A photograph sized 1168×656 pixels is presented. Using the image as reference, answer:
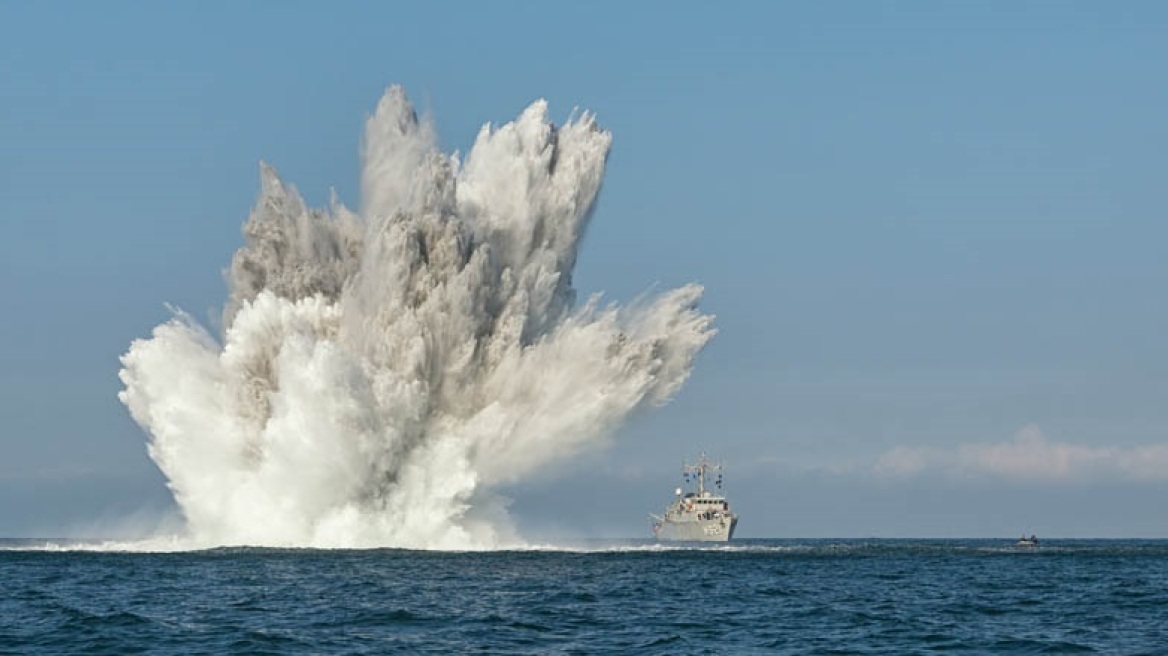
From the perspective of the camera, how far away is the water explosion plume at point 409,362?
10250 cm

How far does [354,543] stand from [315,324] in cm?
1445

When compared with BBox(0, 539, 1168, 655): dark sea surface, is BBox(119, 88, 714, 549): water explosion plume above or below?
above

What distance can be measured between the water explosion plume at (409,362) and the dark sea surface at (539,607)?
6.22 meters

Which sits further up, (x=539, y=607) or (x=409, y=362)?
(x=409, y=362)

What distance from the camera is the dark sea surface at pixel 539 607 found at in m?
51.5

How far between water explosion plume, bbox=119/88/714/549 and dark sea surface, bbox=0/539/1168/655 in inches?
245

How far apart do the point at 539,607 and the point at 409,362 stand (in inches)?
1678

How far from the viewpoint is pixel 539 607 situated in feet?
205

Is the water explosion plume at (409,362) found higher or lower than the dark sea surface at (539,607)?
higher

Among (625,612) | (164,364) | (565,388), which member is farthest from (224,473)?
(625,612)

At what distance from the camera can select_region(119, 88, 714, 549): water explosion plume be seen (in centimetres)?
10250

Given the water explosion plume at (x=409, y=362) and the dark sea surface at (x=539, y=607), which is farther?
the water explosion plume at (x=409, y=362)

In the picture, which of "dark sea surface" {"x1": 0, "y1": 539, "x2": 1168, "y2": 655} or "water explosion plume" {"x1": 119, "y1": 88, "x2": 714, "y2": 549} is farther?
"water explosion plume" {"x1": 119, "y1": 88, "x2": 714, "y2": 549}

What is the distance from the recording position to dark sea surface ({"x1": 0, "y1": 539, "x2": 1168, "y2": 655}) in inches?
2028
